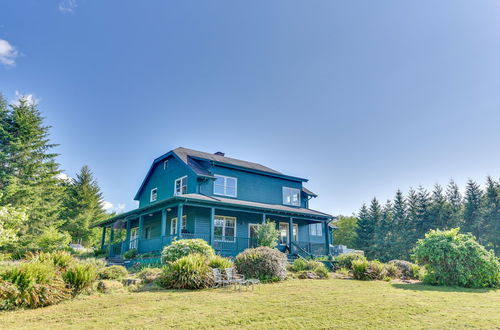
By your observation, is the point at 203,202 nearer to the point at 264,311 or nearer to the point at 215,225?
the point at 215,225

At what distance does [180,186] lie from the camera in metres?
21.3

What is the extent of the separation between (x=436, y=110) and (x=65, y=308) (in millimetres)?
18085

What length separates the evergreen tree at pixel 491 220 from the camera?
3250cm

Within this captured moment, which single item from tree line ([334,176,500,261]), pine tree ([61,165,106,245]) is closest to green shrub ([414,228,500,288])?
tree line ([334,176,500,261])

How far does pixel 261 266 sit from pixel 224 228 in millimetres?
8124

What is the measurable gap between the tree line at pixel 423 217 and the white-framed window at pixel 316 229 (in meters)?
14.5

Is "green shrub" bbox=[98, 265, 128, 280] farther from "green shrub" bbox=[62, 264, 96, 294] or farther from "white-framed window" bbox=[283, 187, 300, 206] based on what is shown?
"white-framed window" bbox=[283, 187, 300, 206]

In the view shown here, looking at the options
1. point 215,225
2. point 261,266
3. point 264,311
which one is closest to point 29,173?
point 215,225

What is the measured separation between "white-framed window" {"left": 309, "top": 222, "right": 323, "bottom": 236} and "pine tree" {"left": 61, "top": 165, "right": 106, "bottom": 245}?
23922 millimetres

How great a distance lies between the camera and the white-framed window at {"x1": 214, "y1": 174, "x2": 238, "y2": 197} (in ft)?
68.0

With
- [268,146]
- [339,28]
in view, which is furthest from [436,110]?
[268,146]

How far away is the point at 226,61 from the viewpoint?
18406 millimetres

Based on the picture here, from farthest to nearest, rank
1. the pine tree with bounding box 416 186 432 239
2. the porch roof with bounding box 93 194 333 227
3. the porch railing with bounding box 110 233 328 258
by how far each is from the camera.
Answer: the pine tree with bounding box 416 186 432 239 < the porch railing with bounding box 110 233 328 258 < the porch roof with bounding box 93 194 333 227

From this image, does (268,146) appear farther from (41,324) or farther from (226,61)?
(41,324)
